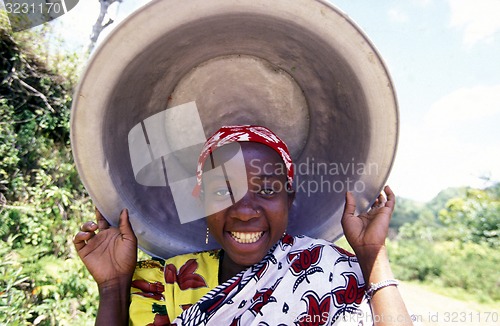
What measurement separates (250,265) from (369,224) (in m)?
0.43

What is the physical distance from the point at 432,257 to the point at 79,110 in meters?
10.5

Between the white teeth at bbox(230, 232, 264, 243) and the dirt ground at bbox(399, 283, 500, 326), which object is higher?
the white teeth at bbox(230, 232, 264, 243)

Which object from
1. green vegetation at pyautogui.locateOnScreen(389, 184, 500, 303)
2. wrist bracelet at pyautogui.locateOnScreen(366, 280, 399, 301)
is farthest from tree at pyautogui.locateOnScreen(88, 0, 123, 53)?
green vegetation at pyautogui.locateOnScreen(389, 184, 500, 303)

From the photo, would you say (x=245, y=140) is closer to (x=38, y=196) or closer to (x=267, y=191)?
(x=267, y=191)

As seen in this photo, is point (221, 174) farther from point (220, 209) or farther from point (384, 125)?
point (384, 125)

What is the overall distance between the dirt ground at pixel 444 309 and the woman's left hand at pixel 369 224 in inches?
166

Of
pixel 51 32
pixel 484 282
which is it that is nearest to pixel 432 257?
pixel 484 282

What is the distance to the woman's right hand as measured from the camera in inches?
57.0

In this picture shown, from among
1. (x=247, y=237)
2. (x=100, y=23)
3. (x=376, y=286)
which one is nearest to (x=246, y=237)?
(x=247, y=237)

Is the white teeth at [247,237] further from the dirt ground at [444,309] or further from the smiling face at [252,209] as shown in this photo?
the dirt ground at [444,309]

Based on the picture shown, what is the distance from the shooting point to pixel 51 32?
4.79 metres

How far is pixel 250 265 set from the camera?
1461 millimetres

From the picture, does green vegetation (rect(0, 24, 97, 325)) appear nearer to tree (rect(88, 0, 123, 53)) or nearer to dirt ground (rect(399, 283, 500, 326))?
tree (rect(88, 0, 123, 53))

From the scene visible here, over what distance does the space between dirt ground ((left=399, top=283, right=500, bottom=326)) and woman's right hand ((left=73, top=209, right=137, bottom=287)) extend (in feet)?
15.0
